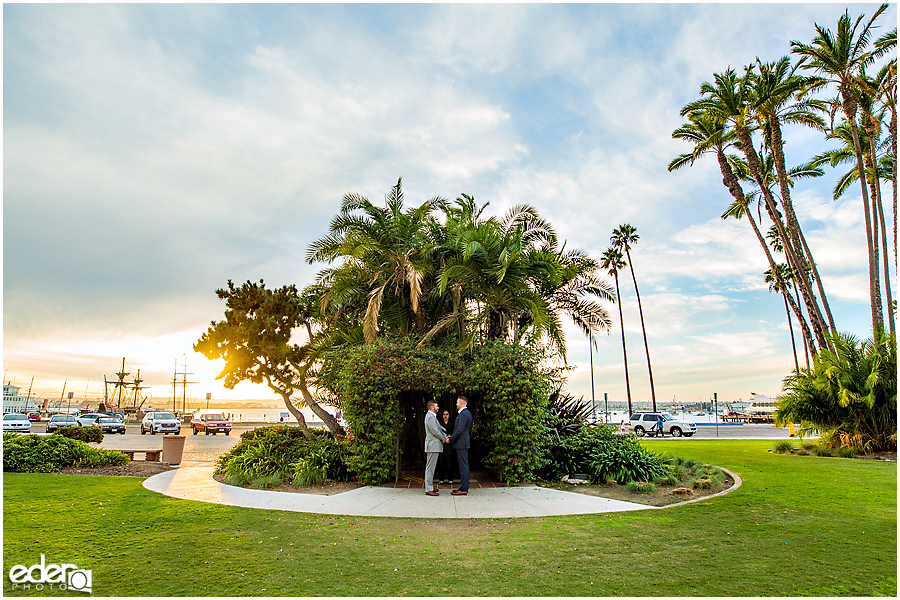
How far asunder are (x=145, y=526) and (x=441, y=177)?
→ 13.0 meters

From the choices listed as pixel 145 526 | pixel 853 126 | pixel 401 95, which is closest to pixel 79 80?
pixel 401 95

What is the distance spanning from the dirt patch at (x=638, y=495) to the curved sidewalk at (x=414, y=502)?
0.38 metres

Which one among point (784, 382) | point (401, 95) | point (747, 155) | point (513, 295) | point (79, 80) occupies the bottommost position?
point (784, 382)

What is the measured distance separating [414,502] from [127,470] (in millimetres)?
8861

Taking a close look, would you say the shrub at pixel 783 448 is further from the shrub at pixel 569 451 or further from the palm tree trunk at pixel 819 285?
the shrub at pixel 569 451

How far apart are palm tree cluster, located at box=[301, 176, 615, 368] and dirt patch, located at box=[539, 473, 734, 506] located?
3.23 metres

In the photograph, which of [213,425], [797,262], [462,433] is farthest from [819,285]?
[213,425]

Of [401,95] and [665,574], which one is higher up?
[401,95]

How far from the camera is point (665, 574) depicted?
524 cm

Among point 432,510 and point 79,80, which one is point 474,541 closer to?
point 432,510

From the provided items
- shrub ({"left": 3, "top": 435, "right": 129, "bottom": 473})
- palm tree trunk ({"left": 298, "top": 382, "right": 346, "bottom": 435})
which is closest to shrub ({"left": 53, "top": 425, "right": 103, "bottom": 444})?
shrub ({"left": 3, "top": 435, "right": 129, "bottom": 473})

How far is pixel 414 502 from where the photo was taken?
9.34 meters

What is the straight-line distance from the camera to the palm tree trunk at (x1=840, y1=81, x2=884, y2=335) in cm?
2094

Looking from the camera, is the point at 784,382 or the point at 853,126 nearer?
the point at 784,382
